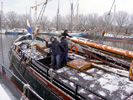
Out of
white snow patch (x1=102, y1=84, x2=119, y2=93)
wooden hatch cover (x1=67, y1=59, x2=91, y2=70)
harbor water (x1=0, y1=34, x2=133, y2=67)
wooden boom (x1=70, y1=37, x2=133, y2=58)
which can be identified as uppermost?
wooden boom (x1=70, y1=37, x2=133, y2=58)

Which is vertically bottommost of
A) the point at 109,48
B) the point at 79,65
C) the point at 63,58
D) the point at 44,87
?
the point at 44,87

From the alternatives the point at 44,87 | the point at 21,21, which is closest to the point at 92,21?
the point at 21,21

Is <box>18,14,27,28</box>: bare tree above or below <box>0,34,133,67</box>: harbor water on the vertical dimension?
above

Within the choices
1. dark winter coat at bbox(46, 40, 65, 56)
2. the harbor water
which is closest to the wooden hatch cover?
dark winter coat at bbox(46, 40, 65, 56)

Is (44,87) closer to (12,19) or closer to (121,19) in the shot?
(121,19)

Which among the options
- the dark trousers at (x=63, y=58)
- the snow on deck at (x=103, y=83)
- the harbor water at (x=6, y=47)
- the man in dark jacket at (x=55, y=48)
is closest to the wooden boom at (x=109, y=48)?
the snow on deck at (x=103, y=83)

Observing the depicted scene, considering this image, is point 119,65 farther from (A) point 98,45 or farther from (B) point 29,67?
(B) point 29,67

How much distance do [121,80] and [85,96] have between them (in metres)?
1.64

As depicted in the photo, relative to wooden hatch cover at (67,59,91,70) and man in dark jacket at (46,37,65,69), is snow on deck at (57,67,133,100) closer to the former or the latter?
wooden hatch cover at (67,59,91,70)

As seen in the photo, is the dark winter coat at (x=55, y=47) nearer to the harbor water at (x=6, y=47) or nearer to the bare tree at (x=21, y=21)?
the harbor water at (x=6, y=47)

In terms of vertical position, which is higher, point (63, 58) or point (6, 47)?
point (63, 58)

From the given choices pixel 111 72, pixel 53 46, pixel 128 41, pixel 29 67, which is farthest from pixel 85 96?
pixel 128 41

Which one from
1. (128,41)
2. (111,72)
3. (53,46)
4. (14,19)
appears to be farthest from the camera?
(14,19)

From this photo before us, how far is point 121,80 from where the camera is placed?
4.06 m
